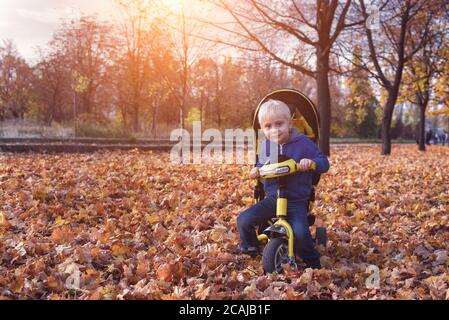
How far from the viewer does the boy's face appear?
3.46 meters

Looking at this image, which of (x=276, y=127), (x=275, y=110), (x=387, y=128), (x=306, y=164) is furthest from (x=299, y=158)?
(x=387, y=128)

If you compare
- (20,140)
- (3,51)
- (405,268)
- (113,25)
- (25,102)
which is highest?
(113,25)

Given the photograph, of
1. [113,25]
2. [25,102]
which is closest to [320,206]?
[113,25]

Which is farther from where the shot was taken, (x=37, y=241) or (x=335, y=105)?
(x=335, y=105)

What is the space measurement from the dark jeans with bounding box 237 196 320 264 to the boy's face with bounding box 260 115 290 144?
22.0 inches

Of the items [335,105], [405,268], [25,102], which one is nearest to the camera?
[405,268]

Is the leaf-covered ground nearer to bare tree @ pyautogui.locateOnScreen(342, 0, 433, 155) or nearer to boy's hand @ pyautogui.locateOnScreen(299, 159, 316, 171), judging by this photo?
boy's hand @ pyautogui.locateOnScreen(299, 159, 316, 171)

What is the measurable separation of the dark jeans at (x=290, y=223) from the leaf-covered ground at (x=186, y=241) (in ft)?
0.55

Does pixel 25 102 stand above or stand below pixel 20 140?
above

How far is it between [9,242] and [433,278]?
3.81m

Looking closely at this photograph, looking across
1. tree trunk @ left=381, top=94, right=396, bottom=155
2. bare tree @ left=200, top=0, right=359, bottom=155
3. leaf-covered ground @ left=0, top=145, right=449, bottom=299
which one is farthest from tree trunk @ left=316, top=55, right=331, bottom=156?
tree trunk @ left=381, top=94, right=396, bottom=155

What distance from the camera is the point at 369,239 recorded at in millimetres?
4516
